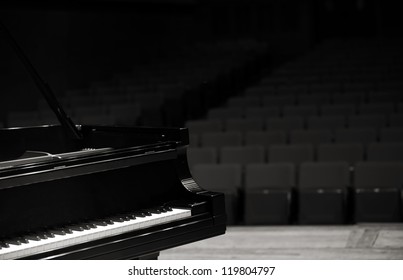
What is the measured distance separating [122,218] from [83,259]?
0.45 ft

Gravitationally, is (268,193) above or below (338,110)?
below

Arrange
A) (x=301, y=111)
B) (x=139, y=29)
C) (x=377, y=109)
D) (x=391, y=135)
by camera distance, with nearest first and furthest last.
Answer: (x=391, y=135)
(x=377, y=109)
(x=301, y=111)
(x=139, y=29)

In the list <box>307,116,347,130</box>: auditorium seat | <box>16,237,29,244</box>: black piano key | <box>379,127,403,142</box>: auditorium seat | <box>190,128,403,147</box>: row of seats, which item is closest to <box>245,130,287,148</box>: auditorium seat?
<box>190,128,403,147</box>: row of seats

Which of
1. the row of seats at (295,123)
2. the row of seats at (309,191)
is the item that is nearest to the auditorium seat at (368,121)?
the row of seats at (295,123)

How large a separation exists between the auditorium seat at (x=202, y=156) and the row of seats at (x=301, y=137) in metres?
0.21

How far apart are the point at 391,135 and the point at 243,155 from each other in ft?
1.99

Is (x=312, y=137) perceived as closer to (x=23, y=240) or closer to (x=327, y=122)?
(x=327, y=122)

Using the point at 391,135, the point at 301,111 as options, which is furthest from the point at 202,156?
the point at 301,111

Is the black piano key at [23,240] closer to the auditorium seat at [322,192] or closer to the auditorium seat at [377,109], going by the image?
the auditorium seat at [322,192]

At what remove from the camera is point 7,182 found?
1.20 meters

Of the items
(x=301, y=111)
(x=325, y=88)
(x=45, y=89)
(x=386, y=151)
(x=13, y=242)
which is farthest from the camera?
(x=325, y=88)

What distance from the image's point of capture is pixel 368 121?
3.07m

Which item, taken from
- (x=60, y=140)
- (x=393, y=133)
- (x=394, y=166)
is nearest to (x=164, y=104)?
(x=393, y=133)
